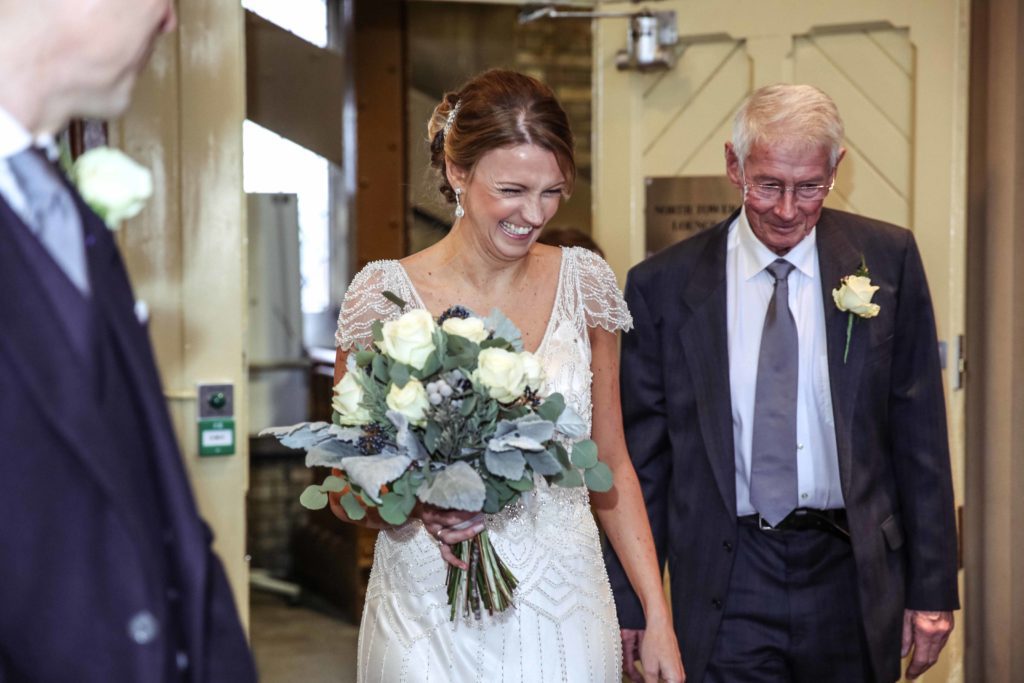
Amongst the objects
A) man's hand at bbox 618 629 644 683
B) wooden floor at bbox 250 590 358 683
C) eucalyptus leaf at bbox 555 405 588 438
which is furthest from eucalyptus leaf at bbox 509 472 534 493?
wooden floor at bbox 250 590 358 683

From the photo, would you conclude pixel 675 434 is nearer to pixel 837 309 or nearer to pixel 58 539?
pixel 837 309

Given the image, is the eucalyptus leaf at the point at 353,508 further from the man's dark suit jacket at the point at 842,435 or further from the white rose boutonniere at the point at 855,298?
the white rose boutonniere at the point at 855,298

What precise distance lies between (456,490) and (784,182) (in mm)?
1326

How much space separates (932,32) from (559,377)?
7.81 feet

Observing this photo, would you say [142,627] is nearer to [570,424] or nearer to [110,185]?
[110,185]

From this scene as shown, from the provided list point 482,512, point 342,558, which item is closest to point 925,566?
point 482,512

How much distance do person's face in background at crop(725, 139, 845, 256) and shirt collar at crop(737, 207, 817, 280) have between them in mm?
16

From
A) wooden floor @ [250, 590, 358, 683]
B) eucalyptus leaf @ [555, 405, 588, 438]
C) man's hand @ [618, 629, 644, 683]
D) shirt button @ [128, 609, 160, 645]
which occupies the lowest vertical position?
wooden floor @ [250, 590, 358, 683]

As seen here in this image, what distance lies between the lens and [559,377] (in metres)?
2.71

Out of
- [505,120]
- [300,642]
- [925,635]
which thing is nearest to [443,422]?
[505,120]

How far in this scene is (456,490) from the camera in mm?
2158

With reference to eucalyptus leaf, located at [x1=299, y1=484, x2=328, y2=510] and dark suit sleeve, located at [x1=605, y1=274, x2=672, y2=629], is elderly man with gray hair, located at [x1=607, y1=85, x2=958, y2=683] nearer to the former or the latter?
dark suit sleeve, located at [x1=605, y1=274, x2=672, y2=629]

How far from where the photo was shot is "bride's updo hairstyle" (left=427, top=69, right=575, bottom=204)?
266 cm

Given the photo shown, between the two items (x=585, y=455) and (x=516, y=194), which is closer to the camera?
(x=585, y=455)
